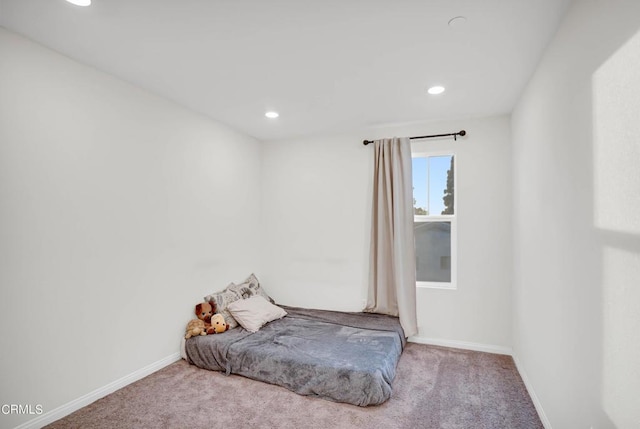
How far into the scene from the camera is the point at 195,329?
10.3 ft

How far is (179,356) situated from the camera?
3.17 meters

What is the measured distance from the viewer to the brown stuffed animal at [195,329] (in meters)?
3.14

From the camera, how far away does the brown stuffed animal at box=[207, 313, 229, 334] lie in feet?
10.6

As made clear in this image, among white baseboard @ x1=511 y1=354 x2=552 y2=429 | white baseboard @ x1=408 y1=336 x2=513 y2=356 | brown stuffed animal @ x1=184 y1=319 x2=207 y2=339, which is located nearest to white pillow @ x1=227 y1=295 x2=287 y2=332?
brown stuffed animal @ x1=184 y1=319 x2=207 y2=339

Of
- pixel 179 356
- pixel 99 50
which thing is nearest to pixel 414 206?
pixel 179 356

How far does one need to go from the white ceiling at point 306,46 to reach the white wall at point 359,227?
63 cm

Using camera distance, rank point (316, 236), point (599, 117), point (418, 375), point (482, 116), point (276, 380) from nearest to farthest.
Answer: point (599, 117) < point (276, 380) < point (418, 375) < point (482, 116) < point (316, 236)

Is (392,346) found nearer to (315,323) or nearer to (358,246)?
(315,323)

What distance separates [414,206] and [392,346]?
1.65m

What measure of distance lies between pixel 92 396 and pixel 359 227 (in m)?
2.94

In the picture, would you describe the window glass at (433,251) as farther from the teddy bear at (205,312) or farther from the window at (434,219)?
the teddy bear at (205,312)

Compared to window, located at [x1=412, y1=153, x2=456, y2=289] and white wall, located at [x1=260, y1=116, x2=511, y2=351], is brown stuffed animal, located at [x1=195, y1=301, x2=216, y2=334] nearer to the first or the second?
white wall, located at [x1=260, y1=116, x2=511, y2=351]

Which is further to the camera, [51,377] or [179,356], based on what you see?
[179,356]

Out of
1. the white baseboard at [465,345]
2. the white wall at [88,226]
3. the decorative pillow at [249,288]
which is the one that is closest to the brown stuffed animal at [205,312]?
the white wall at [88,226]
